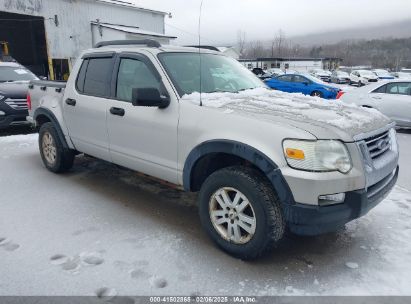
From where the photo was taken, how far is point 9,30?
978 inches

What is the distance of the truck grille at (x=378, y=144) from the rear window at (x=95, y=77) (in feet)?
9.38

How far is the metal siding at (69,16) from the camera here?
62.7ft

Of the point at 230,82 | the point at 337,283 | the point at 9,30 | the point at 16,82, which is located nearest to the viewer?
the point at 337,283

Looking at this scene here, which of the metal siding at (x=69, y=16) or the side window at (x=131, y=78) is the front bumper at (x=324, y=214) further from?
the metal siding at (x=69, y=16)

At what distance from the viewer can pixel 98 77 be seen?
4.42m

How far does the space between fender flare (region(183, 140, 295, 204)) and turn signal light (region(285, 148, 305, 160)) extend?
5.2 inches

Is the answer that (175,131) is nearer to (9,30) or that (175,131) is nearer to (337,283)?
(337,283)

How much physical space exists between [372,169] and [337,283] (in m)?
0.94

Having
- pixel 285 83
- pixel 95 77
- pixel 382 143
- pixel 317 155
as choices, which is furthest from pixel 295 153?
pixel 285 83

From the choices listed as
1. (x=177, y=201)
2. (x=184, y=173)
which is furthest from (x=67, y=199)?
(x=184, y=173)

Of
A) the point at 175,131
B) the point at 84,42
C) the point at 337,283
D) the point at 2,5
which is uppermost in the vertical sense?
Result: the point at 2,5

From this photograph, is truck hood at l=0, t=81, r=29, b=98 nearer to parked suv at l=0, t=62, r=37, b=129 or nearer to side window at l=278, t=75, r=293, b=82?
parked suv at l=0, t=62, r=37, b=129

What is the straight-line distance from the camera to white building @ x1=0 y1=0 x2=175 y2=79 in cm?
2000

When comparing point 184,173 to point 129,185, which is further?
point 129,185
